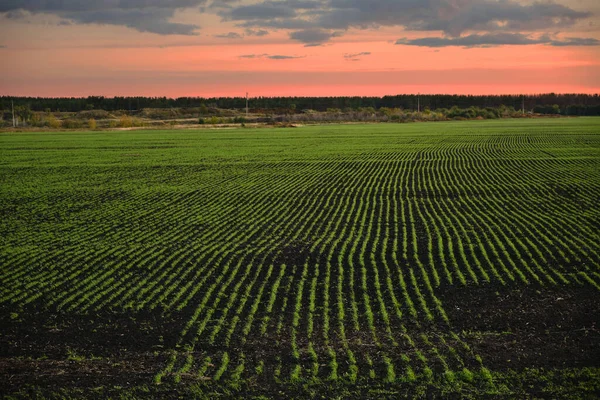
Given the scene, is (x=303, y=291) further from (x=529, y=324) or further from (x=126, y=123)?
(x=126, y=123)

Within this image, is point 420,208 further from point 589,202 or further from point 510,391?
point 510,391

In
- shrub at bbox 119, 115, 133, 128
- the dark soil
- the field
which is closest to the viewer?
the field

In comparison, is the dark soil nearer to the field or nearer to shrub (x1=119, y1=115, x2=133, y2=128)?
the field

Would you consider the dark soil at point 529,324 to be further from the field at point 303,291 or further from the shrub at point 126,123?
the shrub at point 126,123

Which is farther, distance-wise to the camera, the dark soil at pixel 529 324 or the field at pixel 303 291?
the dark soil at pixel 529 324

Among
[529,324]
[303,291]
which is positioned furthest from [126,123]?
[529,324]

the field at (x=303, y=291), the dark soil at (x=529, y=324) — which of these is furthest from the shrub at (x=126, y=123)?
the dark soil at (x=529, y=324)

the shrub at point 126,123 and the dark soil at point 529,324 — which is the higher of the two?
the shrub at point 126,123

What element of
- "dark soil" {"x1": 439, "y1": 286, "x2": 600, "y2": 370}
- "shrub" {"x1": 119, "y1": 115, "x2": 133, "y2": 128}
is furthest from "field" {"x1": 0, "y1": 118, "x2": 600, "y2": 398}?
"shrub" {"x1": 119, "y1": 115, "x2": 133, "y2": 128}
